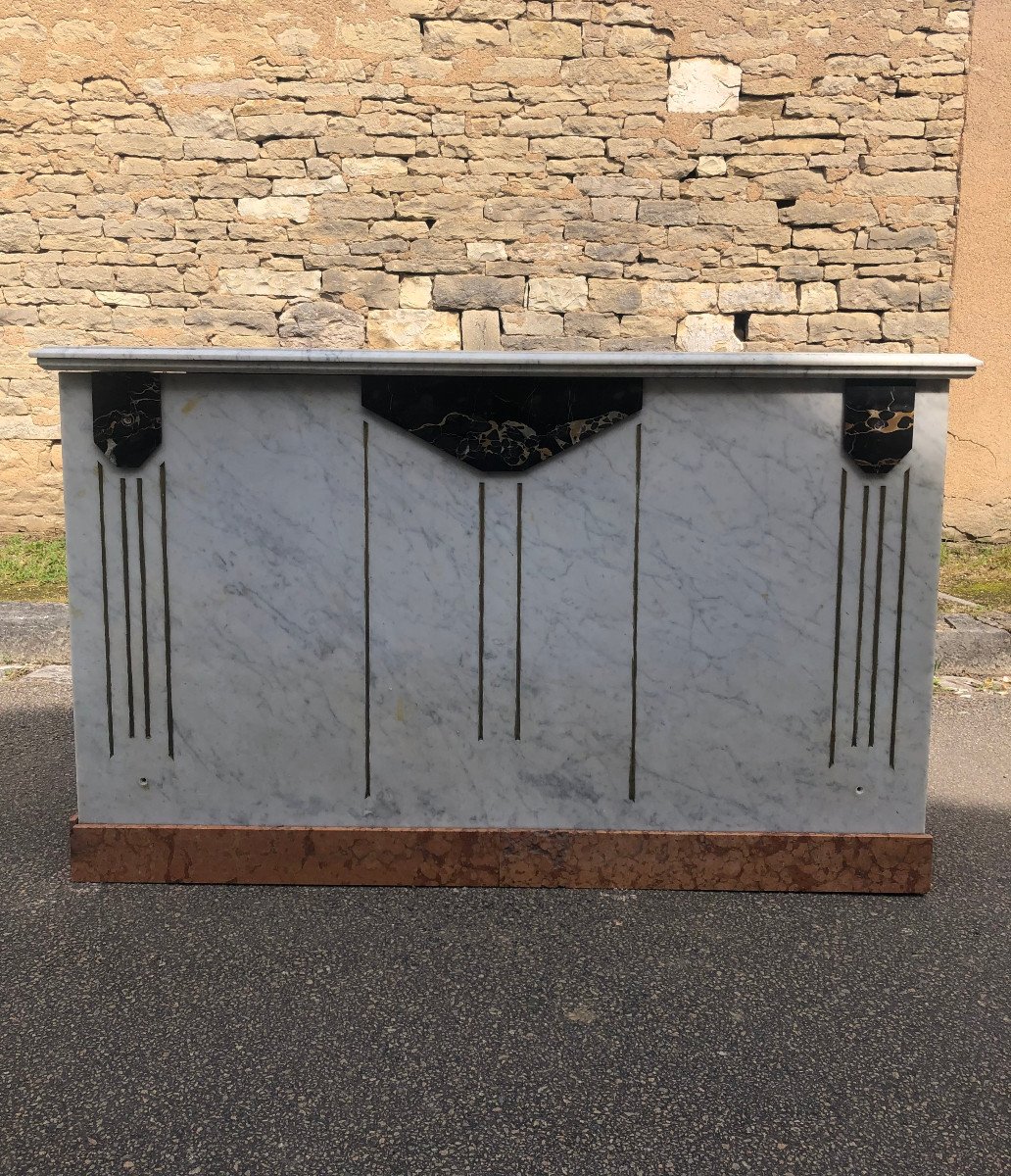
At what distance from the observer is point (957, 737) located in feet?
12.5

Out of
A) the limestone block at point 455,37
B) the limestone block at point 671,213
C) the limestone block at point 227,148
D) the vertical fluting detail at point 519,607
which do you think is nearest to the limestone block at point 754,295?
the limestone block at point 671,213

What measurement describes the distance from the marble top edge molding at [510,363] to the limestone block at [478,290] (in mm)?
4518

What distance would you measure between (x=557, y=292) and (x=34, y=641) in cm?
376

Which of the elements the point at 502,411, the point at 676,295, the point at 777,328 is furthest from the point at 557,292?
the point at 502,411

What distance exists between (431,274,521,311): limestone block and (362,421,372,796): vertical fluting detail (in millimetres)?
4512

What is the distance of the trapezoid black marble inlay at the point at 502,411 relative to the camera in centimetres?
238

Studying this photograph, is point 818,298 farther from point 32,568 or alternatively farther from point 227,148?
point 32,568

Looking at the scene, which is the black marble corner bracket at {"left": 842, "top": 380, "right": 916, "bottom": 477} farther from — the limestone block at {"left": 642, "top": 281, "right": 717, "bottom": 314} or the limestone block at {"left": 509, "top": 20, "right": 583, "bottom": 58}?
the limestone block at {"left": 509, "top": 20, "right": 583, "bottom": 58}

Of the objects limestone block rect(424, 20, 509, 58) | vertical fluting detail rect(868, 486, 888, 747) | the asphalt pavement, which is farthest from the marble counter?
limestone block rect(424, 20, 509, 58)

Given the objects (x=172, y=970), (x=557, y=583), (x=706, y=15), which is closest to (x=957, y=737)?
(x=557, y=583)

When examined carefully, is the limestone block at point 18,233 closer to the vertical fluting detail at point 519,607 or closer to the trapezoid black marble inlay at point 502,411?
the trapezoid black marble inlay at point 502,411

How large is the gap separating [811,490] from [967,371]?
42 centimetres

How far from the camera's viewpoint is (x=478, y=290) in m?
6.67

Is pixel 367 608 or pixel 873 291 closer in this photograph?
pixel 367 608
